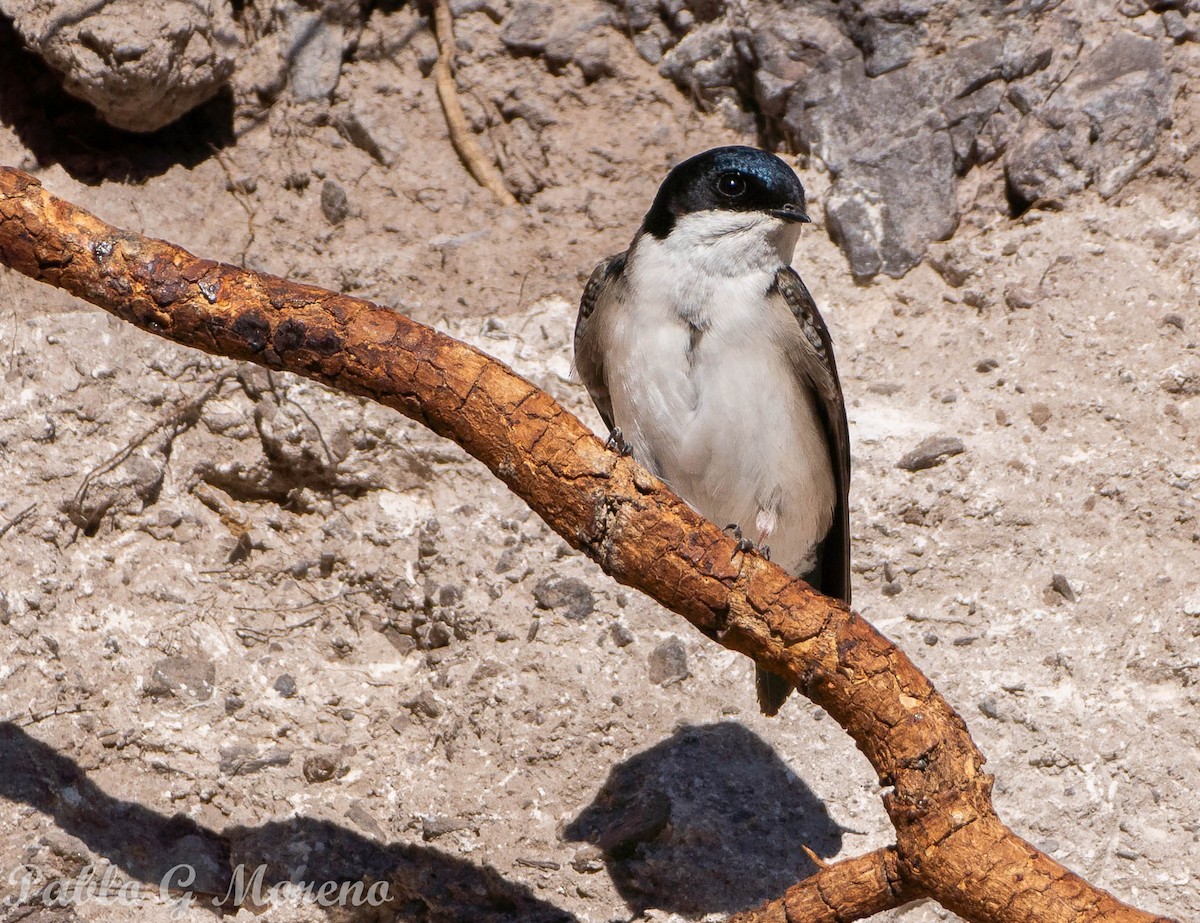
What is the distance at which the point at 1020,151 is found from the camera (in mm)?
5211

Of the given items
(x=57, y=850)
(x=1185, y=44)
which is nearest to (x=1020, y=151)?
(x=1185, y=44)

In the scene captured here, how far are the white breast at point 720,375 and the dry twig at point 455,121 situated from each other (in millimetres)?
1498

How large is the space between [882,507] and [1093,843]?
130 cm

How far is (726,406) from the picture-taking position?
3.95 meters

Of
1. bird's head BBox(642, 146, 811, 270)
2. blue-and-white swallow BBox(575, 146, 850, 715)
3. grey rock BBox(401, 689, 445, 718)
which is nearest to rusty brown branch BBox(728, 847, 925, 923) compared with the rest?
blue-and-white swallow BBox(575, 146, 850, 715)

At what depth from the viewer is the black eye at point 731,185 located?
4156 millimetres

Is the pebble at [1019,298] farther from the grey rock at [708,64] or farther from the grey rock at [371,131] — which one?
the grey rock at [371,131]

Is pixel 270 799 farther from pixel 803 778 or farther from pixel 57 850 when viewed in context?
pixel 803 778

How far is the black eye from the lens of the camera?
4.16m

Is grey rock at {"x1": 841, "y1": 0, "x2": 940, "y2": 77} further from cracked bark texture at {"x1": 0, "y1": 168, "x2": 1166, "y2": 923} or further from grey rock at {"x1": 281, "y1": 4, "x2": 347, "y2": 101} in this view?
cracked bark texture at {"x1": 0, "y1": 168, "x2": 1166, "y2": 923}

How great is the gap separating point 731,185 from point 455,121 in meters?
1.80

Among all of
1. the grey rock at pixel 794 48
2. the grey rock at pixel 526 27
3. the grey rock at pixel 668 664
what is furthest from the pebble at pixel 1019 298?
the grey rock at pixel 526 27

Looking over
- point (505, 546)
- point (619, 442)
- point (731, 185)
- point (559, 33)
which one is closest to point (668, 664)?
point (505, 546)

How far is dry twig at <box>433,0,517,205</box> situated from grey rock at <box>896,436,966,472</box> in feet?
6.21
